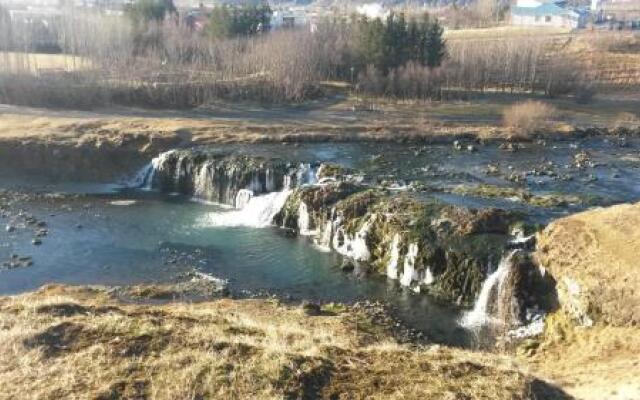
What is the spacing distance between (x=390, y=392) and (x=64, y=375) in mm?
7056

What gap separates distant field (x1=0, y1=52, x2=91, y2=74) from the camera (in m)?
65.3

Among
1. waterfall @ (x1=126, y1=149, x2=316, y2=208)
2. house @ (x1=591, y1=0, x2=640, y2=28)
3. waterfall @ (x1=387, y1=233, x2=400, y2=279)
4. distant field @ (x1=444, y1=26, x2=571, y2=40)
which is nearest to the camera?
waterfall @ (x1=387, y1=233, x2=400, y2=279)

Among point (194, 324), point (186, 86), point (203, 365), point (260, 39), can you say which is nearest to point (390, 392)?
point (203, 365)

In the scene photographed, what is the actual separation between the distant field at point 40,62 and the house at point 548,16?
78.8m

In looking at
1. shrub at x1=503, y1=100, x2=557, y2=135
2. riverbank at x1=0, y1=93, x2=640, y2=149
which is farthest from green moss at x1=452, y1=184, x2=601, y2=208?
shrub at x1=503, y1=100, x2=557, y2=135

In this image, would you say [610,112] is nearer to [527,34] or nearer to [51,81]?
[527,34]

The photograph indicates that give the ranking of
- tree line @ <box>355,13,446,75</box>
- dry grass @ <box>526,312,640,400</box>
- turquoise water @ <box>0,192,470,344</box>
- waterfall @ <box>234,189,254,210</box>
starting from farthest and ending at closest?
tree line @ <box>355,13,446,75</box>, waterfall @ <box>234,189,254,210</box>, turquoise water @ <box>0,192,470,344</box>, dry grass @ <box>526,312,640,400</box>

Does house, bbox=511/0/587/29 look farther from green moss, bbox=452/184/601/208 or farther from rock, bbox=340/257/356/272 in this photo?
rock, bbox=340/257/356/272

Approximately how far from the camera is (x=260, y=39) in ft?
259

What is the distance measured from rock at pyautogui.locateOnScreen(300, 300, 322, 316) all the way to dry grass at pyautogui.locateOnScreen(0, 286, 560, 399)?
16.1ft

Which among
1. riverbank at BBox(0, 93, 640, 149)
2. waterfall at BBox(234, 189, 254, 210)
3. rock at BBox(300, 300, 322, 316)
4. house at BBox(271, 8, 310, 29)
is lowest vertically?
rock at BBox(300, 300, 322, 316)

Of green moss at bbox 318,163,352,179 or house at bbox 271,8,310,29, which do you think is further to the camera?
house at bbox 271,8,310,29

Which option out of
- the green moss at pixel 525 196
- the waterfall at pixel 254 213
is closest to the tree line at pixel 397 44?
the waterfall at pixel 254 213

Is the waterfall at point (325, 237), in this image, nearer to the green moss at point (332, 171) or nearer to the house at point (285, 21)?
the green moss at point (332, 171)
